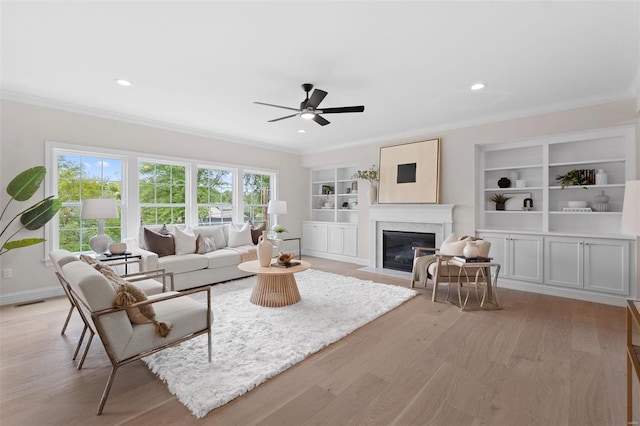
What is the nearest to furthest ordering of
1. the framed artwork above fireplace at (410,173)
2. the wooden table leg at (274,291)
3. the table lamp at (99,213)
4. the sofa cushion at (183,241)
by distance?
the wooden table leg at (274,291) → the table lamp at (99,213) → the sofa cushion at (183,241) → the framed artwork above fireplace at (410,173)

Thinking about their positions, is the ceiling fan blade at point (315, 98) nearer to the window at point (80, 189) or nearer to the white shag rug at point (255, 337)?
the white shag rug at point (255, 337)

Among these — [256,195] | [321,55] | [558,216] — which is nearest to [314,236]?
[256,195]

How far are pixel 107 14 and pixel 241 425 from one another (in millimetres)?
3020

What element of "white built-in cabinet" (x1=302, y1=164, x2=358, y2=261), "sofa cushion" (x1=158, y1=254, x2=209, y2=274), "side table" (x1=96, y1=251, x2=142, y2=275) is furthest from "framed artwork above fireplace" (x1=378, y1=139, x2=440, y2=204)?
"side table" (x1=96, y1=251, x2=142, y2=275)

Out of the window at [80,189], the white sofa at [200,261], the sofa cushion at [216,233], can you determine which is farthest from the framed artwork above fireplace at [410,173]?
the window at [80,189]

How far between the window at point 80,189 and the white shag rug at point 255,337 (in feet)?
6.87

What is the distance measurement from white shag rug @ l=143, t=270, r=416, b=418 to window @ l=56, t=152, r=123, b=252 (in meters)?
2.09

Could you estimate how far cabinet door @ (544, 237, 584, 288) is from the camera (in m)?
4.02

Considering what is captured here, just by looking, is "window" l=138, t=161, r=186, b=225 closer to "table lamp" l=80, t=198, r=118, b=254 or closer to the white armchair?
"table lamp" l=80, t=198, r=118, b=254

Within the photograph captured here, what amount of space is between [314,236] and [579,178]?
202 inches

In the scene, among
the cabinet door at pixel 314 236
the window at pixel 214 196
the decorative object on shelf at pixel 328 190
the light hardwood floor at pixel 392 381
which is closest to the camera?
the light hardwood floor at pixel 392 381

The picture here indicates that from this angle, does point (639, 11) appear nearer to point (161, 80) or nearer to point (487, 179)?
point (487, 179)

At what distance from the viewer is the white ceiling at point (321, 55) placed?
220 cm

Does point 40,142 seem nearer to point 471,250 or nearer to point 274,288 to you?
point 274,288
